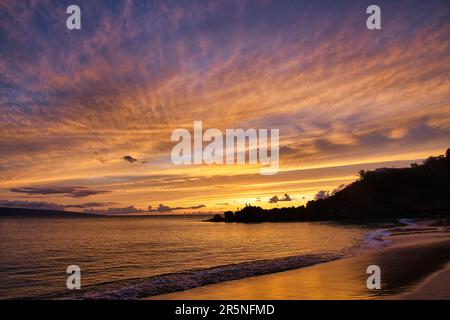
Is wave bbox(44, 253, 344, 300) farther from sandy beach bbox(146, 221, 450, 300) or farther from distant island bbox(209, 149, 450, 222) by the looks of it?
distant island bbox(209, 149, 450, 222)

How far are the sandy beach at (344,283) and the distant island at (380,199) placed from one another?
124978 millimetres

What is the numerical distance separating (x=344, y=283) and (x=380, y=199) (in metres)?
164

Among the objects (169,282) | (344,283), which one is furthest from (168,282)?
(344,283)

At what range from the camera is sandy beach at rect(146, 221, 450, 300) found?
15.1 meters

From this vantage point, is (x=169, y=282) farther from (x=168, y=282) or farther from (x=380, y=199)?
(x=380, y=199)

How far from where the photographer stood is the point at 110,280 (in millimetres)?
23625

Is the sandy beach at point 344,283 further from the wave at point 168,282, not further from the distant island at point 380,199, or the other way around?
the distant island at point 380,199

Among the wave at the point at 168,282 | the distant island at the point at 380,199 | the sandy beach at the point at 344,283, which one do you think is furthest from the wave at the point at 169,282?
the distant island at the point at 380,199

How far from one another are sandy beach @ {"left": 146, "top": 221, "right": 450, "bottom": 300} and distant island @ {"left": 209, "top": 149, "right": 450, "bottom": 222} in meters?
125

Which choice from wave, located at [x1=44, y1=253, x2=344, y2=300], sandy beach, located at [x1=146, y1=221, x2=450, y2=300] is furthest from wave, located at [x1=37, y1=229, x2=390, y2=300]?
sandy beach, located at [x1=146, y1=221, x2=450, y2=300]

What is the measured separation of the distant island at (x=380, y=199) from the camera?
150 m
